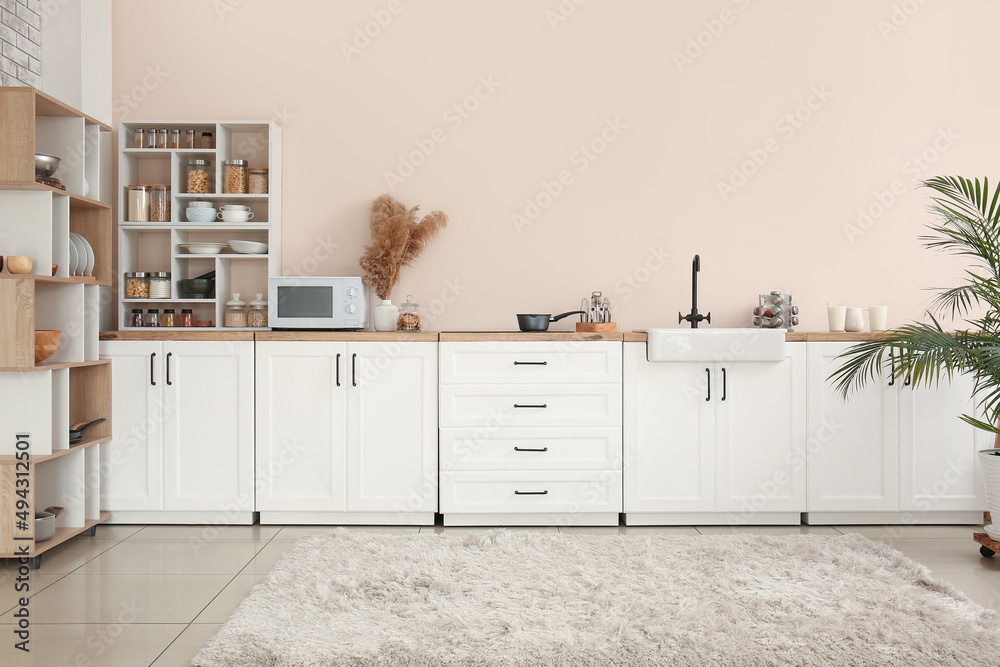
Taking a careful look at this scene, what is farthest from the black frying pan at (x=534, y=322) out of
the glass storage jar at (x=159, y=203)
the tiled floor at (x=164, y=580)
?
the glass storage jar at (x=159, y=203)

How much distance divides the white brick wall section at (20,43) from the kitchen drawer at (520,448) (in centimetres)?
275

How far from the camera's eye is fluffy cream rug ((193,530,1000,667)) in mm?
1890

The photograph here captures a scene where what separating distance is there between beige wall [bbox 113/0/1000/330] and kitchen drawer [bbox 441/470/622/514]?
924 mm

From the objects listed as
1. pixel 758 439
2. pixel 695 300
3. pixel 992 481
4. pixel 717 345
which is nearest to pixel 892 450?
pixel 992 481

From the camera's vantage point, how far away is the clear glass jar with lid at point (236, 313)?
3.57m

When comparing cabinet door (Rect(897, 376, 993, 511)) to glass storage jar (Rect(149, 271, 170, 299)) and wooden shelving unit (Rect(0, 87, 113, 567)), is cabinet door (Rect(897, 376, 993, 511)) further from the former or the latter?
wooden shelving unit (Rect(0, 87, 113, 567))

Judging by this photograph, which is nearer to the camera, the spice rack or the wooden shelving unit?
the wooden shelving unit

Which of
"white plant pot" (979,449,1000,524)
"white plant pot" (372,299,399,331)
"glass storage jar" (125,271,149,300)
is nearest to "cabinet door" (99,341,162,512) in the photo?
"glass storage jar" (125,271,149,300)

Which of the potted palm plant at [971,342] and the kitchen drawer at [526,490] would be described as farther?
the kitchen drawer at [526,490]

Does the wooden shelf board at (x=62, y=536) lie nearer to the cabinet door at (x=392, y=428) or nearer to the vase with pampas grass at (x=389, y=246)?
the cabinet door at (x=392, y=428)

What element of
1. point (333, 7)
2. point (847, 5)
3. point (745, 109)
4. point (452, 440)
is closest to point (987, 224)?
point (745, 109)

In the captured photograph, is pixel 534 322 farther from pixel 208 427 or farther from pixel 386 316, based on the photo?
pixel 208 427

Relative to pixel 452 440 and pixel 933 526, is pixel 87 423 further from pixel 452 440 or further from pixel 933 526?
pixel 933 526

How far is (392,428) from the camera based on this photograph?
3248mm
